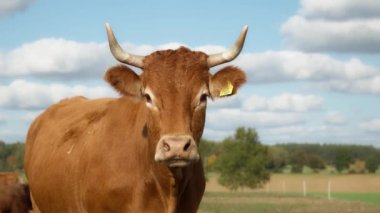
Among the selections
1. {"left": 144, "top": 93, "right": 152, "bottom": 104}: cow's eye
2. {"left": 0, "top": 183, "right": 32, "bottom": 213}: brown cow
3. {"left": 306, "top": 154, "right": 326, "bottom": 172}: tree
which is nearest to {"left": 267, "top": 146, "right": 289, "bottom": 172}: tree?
{"left": 306, "top": 154, "right": 326, "bottom": 172}: tree

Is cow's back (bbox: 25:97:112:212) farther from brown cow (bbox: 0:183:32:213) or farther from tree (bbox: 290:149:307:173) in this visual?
tree (bbox: 290:149:307:173)

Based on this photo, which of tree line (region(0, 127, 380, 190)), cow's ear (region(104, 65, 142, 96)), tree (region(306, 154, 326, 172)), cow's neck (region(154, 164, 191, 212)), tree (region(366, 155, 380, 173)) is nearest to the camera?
cow's neck (region(154, 164, 191, 212))

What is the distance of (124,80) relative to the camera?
25.6ft

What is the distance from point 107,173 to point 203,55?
169 centimetres

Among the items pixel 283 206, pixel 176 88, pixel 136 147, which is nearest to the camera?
Answer: pixel 176 88

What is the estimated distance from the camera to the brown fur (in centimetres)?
709

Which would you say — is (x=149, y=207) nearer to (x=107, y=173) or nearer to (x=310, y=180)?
(x=107, y=173)

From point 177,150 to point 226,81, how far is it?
59.2 inches

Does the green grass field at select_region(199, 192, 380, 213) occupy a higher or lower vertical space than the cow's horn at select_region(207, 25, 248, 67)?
lower

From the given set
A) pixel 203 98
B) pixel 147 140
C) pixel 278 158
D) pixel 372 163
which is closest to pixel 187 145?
pixel 203 98

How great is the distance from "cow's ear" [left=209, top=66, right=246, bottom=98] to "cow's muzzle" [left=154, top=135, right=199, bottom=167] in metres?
1.16

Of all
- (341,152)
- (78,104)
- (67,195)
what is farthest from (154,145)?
(341,152)

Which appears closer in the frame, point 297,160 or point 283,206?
point 283,206

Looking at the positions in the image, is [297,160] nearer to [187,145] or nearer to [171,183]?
[171,183]
